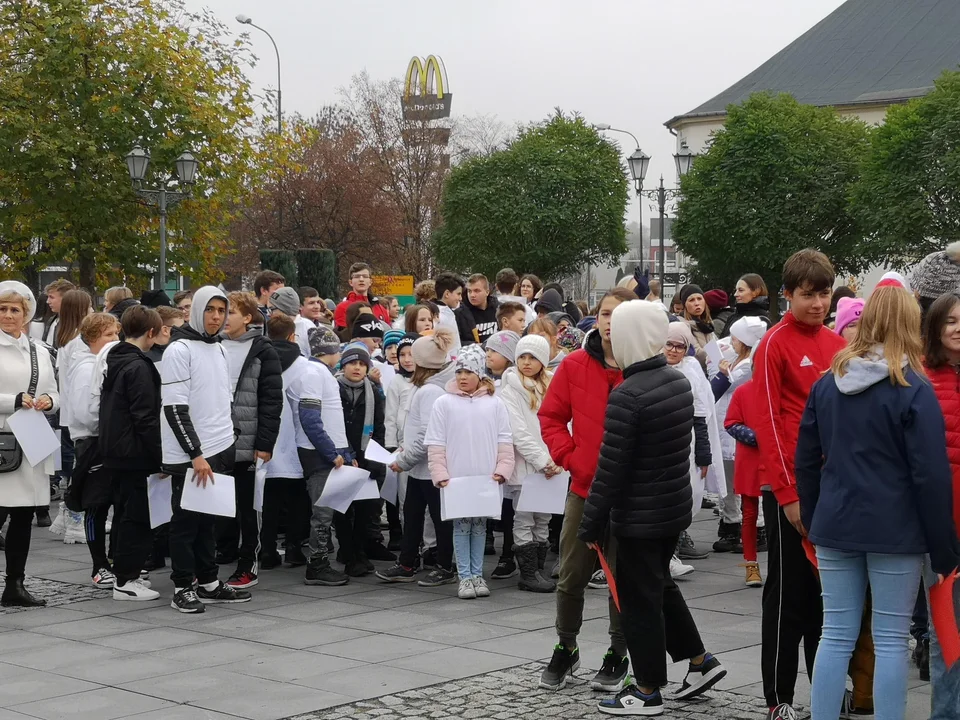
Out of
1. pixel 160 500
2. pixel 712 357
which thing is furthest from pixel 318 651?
pixel 712 357

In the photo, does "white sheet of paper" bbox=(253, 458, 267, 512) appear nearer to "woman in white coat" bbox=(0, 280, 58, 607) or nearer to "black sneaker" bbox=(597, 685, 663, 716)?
"woman in white coat" bbox=(0, 280, 58, 607)

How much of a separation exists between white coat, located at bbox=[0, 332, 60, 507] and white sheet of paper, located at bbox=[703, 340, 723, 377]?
550 cm

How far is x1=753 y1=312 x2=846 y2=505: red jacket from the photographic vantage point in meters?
6.01

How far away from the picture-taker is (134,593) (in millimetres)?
9266

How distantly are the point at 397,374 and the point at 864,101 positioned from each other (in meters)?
76.6

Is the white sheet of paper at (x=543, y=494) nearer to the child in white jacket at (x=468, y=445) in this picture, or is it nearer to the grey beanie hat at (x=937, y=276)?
the child in white jacket at (x=468, y=445)

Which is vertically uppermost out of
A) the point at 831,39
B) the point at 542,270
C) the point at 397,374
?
the point at 831,39

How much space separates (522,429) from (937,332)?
4290 millimetres

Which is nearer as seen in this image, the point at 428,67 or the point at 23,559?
the point at 23,559

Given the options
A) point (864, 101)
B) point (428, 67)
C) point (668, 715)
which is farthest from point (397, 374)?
point (864, 101)

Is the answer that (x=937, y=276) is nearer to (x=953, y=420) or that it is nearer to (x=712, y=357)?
(x=953, y=420)

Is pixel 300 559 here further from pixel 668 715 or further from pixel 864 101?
pixel 864 101

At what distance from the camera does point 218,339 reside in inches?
357

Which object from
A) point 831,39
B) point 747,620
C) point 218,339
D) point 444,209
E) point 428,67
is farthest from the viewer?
point 831,39
